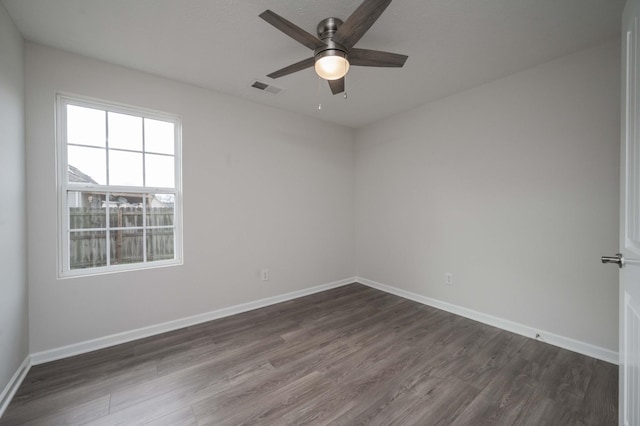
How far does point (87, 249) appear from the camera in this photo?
245 cm

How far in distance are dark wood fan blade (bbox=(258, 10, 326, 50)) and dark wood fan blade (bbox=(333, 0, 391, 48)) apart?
137 mm

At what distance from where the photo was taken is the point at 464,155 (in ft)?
10.1

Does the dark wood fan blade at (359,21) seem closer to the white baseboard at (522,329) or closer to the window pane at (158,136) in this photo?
the window pane at (158,136)

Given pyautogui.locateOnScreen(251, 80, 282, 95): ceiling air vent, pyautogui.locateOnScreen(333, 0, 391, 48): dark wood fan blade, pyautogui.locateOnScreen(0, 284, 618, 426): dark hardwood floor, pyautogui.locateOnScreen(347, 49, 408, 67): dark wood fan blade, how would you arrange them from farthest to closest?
pyautogui.locateOnScreen(251, 80, 282, 95): ceiling air vent, pyautogui.locateOnScreen(347, 49, 408, 67): dark wood fan blade, pyautogui.locateOnScreen(0, 284, 618, 426): dark hardwood floor, pyautogui.locateOnScreen(333, 0, 391, 48): dark wood fan blade

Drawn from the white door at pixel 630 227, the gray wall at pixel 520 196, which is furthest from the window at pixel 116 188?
the white door at pixel 630 227

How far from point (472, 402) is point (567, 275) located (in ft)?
5.02

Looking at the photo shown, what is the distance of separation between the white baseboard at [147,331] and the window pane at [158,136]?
1805 millimetres

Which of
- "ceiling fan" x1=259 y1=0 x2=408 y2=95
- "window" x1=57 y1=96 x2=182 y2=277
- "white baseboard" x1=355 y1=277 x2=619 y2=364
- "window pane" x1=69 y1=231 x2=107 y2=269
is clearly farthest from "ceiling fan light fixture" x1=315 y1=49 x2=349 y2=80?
"white baseboard" x1=355 y1=277 x2=619 y2=364

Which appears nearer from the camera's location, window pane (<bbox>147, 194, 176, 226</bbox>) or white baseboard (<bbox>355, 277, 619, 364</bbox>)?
white baseboard (<bbox>355, 277, 619, 364</bbox>)

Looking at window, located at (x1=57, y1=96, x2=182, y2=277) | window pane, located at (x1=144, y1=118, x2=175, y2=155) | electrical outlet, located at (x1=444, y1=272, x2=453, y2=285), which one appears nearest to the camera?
window, located at (x1=57, y1=96, x2=182, y2=277)

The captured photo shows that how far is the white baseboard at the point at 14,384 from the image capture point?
1.70 meters

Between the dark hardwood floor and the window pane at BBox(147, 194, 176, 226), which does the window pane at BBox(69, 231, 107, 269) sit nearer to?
the window pane at BBox(147, 194, 176, 226)

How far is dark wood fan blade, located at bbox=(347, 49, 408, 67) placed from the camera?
177 centimetres

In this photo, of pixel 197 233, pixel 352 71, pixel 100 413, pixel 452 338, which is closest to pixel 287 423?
pixel 100 413
